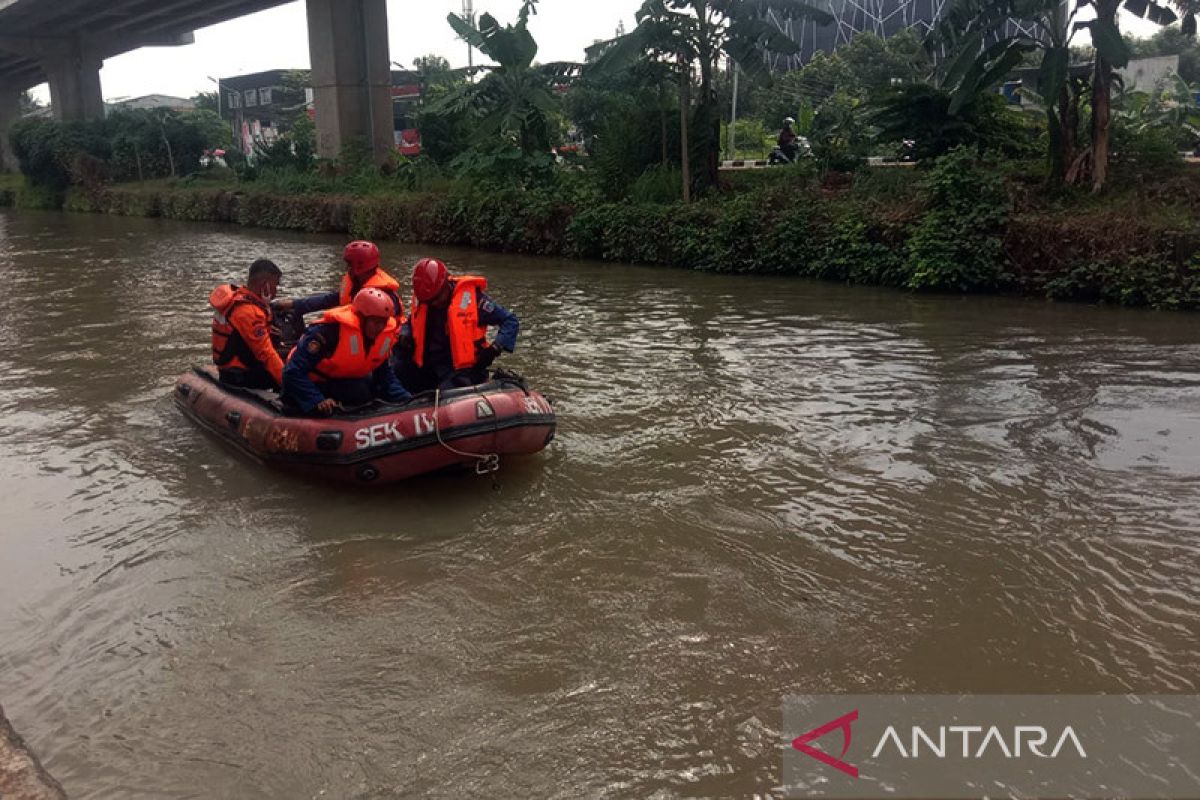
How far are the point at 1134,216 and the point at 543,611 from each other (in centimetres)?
925

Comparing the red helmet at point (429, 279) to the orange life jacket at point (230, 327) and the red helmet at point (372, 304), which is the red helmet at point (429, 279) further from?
the orange life jacket at point (230, 327)

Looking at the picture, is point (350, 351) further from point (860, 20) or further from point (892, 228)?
point (860, 20)

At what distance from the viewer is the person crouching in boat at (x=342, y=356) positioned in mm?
5449

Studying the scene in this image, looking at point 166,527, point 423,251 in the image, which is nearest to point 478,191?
point 423,251

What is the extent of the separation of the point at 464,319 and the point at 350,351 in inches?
31.8

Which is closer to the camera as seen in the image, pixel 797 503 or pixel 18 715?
pixel 18 715

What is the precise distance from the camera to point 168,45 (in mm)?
40875

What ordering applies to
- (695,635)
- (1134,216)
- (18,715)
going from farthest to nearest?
(1134,216) → (695,635) → (18,715)

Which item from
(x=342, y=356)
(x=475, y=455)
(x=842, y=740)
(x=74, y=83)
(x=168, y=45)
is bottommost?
(x=842, y=740)

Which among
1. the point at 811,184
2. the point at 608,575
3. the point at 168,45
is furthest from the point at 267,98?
the point at 608,575

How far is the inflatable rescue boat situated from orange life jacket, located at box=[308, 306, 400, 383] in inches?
9.4

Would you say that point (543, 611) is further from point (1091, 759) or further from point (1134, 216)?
point (1134, 216)

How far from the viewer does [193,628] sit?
14.0ft

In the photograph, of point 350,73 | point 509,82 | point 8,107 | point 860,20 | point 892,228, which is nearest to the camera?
point 892,228
